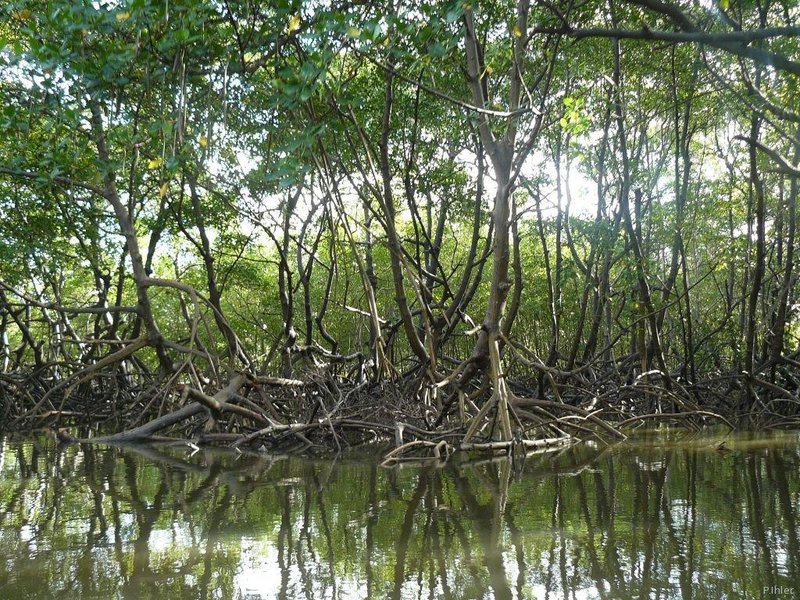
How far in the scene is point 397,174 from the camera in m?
9.28

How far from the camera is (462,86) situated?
829 centimetres

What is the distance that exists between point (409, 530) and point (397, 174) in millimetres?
6824

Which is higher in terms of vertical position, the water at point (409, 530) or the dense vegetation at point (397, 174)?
the dense vegetation at point (397, 174)

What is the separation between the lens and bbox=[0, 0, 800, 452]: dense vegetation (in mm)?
3631

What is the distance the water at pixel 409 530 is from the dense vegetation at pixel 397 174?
137cm

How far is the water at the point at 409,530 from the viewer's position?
2217 mm

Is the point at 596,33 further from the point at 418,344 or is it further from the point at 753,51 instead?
the point at 418,344

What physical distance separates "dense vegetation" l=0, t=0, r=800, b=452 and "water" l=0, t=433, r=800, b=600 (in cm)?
137

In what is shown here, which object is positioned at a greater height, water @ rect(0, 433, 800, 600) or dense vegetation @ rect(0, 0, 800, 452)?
dense vegetation @ rect(0, 0, 800, 452)

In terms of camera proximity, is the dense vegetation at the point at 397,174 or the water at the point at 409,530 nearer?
the water at the point at 409,530

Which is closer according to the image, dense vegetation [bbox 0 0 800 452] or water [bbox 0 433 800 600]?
water [bbox 0 433 800 600]

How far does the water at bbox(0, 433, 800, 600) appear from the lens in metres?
2.22

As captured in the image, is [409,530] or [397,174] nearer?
[409,530]

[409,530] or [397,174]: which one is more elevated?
[397,174]
